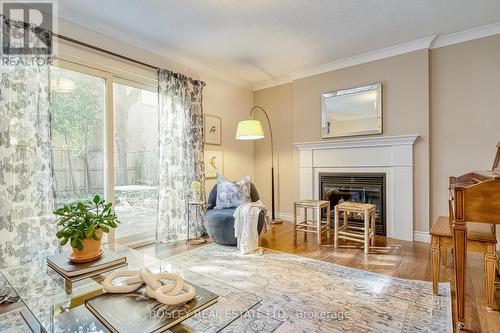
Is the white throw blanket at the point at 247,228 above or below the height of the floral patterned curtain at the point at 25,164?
below

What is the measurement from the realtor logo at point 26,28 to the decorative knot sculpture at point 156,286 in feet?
7.17

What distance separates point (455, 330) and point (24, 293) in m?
2.50

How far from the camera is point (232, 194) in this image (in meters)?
3.44

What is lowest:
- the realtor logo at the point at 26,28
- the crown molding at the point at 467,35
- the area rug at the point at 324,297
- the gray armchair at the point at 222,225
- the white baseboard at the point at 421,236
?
the area rug at the point at 324,297

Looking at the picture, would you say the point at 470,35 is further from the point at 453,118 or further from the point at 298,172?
the point at 298,172

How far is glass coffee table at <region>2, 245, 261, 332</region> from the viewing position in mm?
1190

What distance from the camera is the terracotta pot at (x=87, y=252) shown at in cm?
160

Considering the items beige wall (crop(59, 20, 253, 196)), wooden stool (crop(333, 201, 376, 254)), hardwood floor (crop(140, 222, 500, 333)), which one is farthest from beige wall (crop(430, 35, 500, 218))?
beige wall (crop(59, 20, 253, 196))

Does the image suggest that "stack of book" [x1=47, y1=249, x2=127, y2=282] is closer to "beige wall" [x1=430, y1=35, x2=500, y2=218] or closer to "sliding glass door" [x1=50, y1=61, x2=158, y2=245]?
"sliding glass door" [x1=50, y1=61, x2=158, y2=245]

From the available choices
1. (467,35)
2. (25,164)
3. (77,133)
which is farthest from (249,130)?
(467,35)

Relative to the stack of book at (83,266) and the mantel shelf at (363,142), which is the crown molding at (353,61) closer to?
the mantel shelf at (363,142)

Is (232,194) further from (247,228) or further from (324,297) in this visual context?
(324,297)

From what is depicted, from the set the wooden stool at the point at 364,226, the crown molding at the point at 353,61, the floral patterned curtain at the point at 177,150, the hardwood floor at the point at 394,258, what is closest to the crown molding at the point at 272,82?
the crown molding at the point at 353,61

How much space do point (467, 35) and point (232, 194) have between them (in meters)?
3.41
